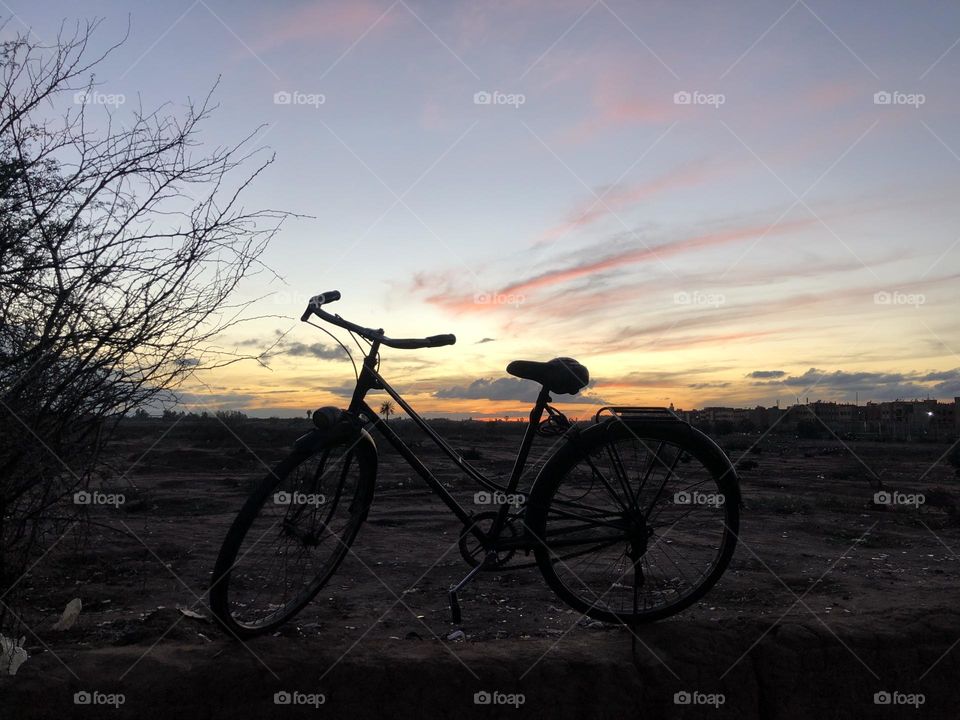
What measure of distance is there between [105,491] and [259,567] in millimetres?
1148

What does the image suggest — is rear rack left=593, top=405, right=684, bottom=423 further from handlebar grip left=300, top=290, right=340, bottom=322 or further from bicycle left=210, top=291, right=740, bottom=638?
handlebar grip left=300, top=290, right=340, bottom=322

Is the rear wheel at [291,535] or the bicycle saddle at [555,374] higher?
the bicycle saddle at [555,374]

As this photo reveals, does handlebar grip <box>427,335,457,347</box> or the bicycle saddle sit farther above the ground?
handlebar grip <box>427,335,457,347</box>

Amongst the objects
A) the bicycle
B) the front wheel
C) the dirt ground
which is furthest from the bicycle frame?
the dirt ground

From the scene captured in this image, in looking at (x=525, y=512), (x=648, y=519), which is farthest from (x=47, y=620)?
(x=648, y=519)

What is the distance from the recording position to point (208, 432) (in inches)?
955

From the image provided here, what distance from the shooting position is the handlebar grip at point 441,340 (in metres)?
3.57

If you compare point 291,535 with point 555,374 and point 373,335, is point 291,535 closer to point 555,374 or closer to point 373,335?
point 373,335

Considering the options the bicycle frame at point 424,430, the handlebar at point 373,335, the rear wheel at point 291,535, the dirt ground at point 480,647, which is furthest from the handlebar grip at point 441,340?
the dirt ground at point 480,647

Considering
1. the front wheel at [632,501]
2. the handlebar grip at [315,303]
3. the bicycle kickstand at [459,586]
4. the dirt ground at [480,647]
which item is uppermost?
the handlebar grip at [315,303]

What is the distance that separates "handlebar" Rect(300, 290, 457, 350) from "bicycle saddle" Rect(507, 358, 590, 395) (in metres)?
0.39

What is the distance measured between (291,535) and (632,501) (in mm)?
1692

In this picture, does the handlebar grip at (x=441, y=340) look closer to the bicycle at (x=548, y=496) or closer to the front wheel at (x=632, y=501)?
the bicycle at (x=548, y=496)

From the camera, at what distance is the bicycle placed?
355cm
